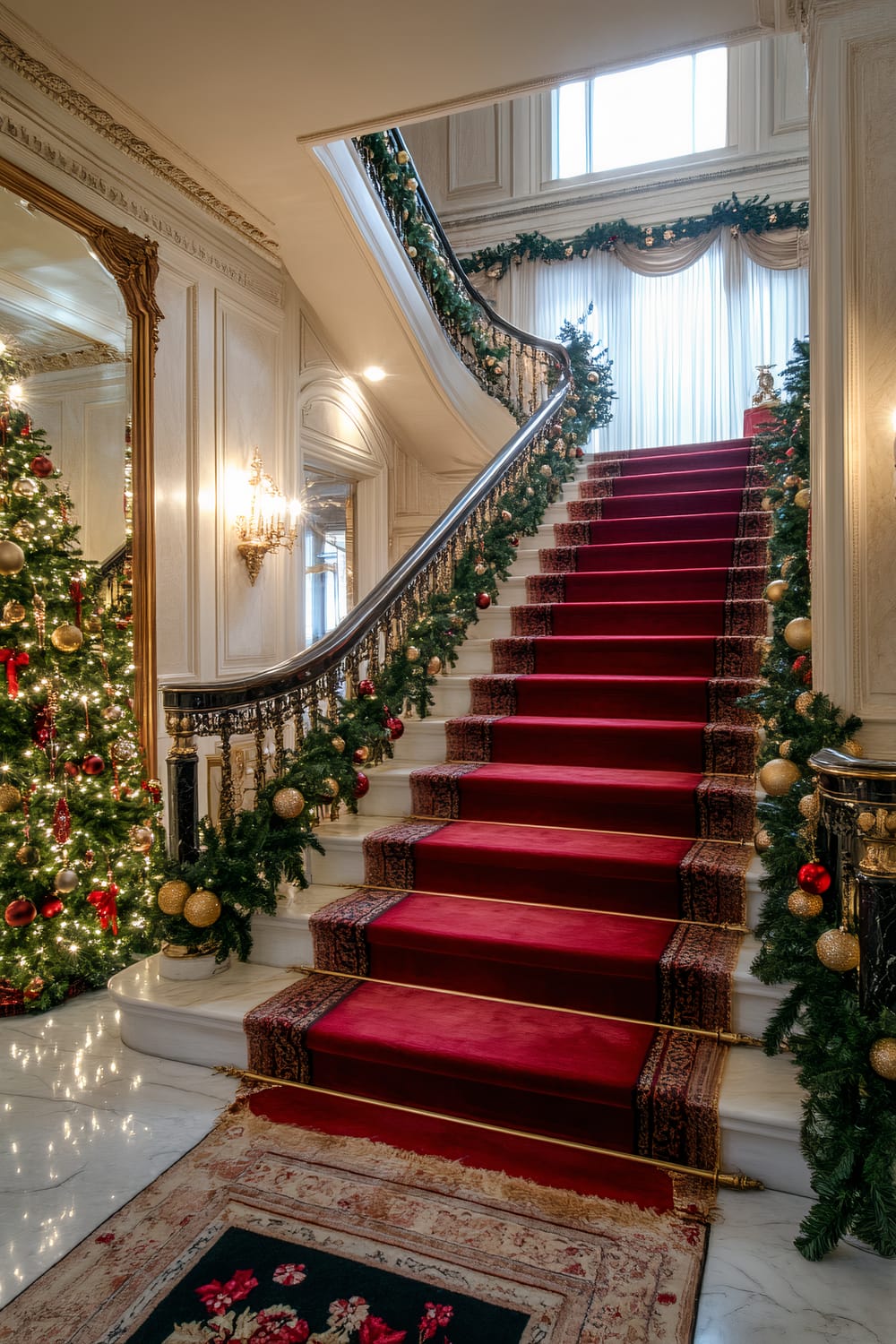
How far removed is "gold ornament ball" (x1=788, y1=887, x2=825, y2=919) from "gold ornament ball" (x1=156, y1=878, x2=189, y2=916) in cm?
189

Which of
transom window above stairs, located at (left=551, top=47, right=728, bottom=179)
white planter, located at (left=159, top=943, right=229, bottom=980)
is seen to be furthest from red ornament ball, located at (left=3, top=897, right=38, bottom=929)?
transom window above stairs, located at (left=551, top=47, right=728, bottom=179)

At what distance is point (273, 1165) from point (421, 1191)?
398 millimetres

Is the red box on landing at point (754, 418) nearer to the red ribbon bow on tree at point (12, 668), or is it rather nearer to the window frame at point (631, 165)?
the window frame at point (631, 165)

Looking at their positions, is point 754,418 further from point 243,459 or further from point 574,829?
point 574,829

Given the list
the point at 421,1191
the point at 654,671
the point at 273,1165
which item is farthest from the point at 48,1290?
the point at 654,671

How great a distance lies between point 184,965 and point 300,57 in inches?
155

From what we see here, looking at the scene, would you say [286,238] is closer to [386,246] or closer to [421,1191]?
[386,246]

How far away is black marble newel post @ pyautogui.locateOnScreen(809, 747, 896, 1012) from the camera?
5.95ft

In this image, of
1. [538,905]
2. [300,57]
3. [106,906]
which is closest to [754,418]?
[300,57]

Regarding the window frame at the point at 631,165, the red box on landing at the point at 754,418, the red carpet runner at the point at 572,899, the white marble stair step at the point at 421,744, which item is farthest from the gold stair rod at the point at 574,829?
the window frame at the point at 631,165

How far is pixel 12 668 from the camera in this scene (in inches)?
120

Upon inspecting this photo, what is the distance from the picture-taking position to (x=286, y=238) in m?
5.48

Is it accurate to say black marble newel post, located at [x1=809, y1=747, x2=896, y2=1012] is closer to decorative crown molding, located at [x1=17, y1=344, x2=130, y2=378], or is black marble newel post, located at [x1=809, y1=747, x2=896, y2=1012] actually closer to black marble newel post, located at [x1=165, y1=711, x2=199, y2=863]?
black marble newel post, located at [x1=165, y1=711, x2=199, y2=863]

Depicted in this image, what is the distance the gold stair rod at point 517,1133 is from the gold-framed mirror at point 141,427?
2157 millimetres
